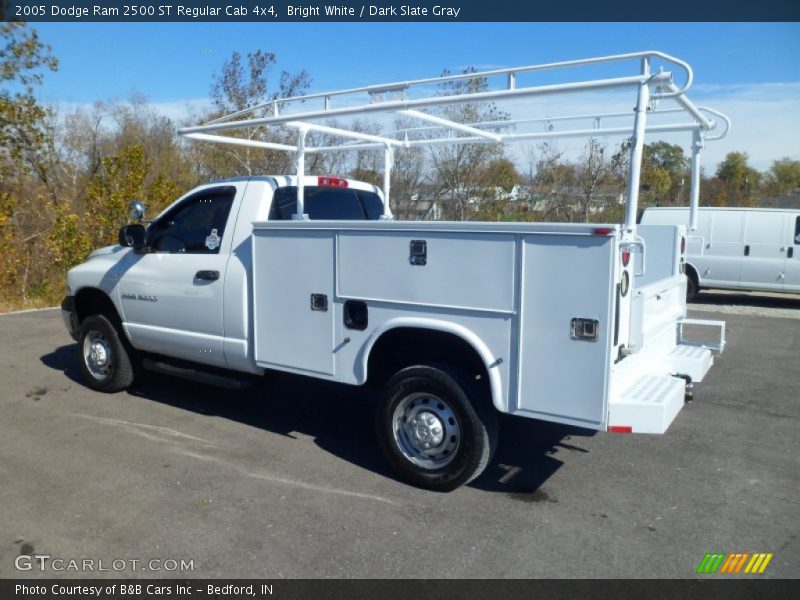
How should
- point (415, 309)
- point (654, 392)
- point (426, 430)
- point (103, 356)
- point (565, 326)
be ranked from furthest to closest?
point (103, 356)
point (426, 430)
point (415, 309)
point (654, 392)
point (565, 326)

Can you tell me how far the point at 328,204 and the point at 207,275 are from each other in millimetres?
1244

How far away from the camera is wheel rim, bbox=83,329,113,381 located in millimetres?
6848

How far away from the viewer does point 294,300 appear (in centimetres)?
506

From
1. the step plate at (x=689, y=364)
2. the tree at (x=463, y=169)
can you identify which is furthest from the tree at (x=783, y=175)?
the step plate at (x=689, y=364)

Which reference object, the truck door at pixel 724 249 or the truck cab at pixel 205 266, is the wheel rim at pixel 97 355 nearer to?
the truck cab at pixel 205 266

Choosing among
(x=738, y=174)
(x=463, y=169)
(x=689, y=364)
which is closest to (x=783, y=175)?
(x=738, y=174)

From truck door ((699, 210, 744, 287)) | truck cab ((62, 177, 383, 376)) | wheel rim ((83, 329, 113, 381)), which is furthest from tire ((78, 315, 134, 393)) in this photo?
truck door ((699, 210, 744, 287))

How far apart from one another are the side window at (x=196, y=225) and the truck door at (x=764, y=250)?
40.5 ft

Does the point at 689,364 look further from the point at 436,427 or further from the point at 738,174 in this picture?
the point at 738,174

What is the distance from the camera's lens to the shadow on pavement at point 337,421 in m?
4.92

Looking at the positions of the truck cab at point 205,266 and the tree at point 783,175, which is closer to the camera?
the truck cab at point 205,266

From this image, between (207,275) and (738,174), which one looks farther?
(738,174)

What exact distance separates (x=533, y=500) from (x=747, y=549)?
→ 4.15ft

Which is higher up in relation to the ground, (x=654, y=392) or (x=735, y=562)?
(x=654, y=392)
